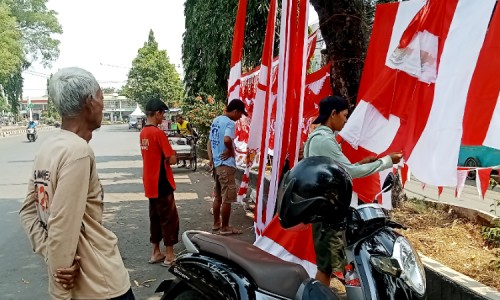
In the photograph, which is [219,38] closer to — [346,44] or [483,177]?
[346,44]

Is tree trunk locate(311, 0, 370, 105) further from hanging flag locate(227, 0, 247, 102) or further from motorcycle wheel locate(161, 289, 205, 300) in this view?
motorcycle wheel locate(161, 289, 205, 300)

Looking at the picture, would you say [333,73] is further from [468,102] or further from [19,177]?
[19,177]

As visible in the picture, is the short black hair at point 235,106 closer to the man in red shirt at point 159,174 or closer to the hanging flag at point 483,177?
the man in red shirt at point 159,174

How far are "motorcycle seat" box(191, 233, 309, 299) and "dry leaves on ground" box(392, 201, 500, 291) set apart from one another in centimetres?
210

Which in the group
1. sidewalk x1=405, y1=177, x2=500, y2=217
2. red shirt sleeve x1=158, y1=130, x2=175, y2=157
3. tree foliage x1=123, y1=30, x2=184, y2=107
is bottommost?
sidewalk x1=405, y1=177, x2=500, y2=217

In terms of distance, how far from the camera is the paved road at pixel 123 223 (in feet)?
15.0

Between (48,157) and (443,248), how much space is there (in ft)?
13.2

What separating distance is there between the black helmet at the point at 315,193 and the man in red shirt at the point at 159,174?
2.92 metres

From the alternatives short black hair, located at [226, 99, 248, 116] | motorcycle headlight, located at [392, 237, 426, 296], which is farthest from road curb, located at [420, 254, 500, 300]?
short black hair, located at [226, 99, 248, 116]

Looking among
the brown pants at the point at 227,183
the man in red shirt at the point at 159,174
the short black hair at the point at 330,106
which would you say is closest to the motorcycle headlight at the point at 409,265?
the short black hair at the point at 330,106

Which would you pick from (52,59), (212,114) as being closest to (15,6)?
(52,59)

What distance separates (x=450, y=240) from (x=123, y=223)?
15.2 feet

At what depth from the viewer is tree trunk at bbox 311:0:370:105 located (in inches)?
192

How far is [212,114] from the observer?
591 inches
